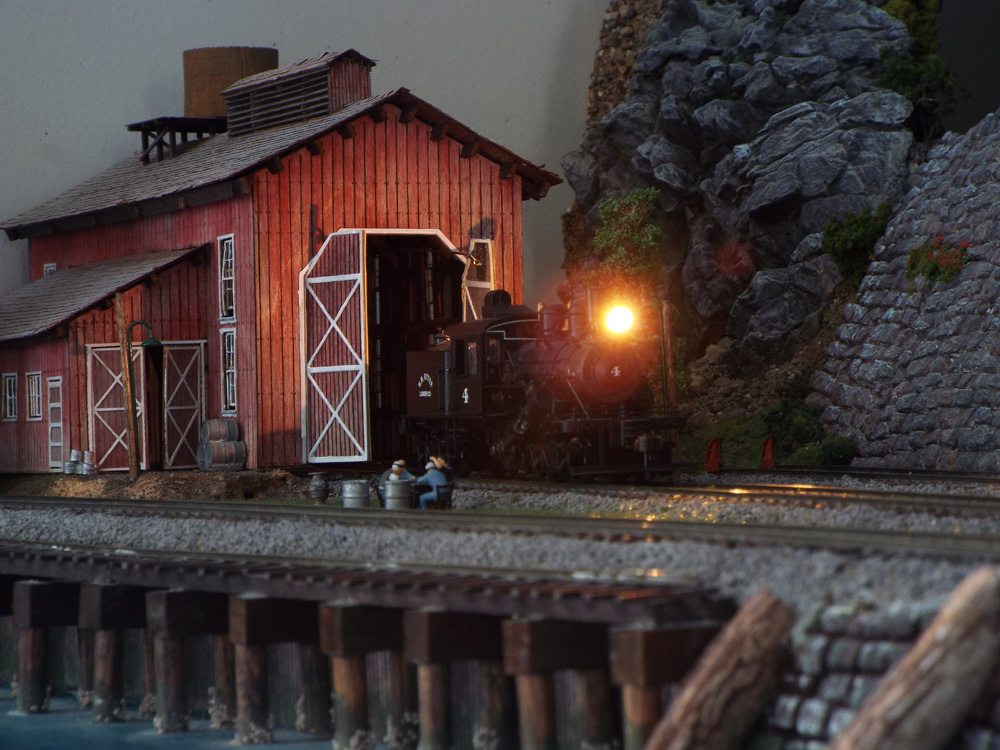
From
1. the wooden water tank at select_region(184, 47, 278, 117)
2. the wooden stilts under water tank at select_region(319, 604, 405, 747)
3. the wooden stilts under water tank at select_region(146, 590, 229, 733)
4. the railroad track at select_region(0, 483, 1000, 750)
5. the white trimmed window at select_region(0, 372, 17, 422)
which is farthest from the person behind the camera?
the wooden water tank at select_region(184, 47, 278, 117)

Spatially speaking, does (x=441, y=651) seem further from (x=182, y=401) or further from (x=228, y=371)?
(x=182, y=401)

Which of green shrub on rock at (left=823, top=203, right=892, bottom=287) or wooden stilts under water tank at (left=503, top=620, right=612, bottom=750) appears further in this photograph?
green shrub on rock at (left=823, top=203, right=892, bottom=287)

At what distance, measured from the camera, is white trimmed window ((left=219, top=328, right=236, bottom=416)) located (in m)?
28.4

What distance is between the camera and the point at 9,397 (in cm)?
3262

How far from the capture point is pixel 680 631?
9516 mm

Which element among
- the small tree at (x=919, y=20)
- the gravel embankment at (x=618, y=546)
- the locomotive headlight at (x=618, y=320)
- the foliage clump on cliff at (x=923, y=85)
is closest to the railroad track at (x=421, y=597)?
the gravel embankment at (x=618, y=546)

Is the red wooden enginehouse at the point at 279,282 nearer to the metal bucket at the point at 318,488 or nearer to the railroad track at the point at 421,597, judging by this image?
the metal bucket at the point at 318,488

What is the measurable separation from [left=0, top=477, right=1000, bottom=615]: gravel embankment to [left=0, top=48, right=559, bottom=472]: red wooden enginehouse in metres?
7.10

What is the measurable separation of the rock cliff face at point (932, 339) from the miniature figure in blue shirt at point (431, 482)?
11.6m

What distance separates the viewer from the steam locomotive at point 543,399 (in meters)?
22.2

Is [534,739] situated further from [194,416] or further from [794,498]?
[194,416]

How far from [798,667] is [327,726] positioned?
18.5ft

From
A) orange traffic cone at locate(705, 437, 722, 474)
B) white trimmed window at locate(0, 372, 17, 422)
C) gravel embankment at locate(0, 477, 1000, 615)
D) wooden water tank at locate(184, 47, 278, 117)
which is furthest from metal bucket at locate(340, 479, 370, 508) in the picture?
wooden water tank at locate(184, 47, 278, 117)

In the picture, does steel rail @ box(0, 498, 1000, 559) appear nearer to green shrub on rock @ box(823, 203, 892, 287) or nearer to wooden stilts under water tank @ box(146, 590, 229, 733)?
wooden stilts under water tank @ box(146, 590, 229, 733)
